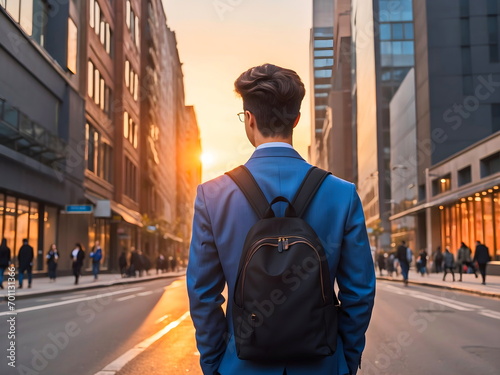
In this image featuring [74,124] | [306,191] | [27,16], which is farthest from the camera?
[74,124]

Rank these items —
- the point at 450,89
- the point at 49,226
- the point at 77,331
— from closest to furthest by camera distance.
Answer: the point at 77,331 → the point at 49,226 → the point at 450,89

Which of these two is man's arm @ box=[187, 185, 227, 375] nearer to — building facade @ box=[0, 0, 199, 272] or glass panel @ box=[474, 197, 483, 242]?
building facade @ box=[0, 0, 199, 272]

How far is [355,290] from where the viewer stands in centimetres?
236

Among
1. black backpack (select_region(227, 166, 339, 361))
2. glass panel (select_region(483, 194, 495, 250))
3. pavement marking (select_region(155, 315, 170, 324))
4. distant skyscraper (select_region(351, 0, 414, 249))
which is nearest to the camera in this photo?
black backpack (select_region(227, 166, 339, 361))

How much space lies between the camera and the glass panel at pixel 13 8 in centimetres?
2617

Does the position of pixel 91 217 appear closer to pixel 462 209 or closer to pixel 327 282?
pixel 462 209

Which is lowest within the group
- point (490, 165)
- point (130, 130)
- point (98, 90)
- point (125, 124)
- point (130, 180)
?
point (490, 165)

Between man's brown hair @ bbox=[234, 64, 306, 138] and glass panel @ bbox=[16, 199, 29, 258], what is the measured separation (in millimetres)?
27247

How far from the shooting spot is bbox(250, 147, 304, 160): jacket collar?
246cm

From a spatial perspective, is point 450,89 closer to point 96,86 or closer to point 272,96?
point 96,86

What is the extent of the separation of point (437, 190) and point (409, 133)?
33.4ft

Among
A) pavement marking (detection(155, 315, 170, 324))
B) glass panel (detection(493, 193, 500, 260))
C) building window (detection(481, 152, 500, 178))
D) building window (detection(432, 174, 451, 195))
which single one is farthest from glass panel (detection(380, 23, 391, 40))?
pavement marking (detection(155, 315, 170, 324))

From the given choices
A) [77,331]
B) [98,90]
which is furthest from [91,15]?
[77,331]

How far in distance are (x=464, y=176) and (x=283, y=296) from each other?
44192 millimetres
